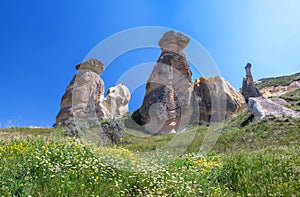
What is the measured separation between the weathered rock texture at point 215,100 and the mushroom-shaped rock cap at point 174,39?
222 inches

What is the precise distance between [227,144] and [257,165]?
33.5 feet

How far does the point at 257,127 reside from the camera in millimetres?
19906

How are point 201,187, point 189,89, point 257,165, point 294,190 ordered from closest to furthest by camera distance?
point 294,190
point 201,187
point 257,165
point 189,89

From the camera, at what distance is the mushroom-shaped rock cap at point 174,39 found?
117 feet

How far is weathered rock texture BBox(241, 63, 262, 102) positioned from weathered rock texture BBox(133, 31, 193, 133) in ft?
60.1

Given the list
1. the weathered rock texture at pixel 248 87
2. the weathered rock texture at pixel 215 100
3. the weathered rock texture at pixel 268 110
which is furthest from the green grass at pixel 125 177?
the weathered rock texture at pixel 248 87

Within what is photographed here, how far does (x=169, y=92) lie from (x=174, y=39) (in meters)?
8.30

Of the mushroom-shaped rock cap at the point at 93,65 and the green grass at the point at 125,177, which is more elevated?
the mushroom-shaped rock cap at the point at 93,65

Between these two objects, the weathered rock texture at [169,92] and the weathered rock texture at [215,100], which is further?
the weathered rock texture at [215,100]

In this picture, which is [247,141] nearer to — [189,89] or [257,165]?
[257,165]

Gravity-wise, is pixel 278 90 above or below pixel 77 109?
above

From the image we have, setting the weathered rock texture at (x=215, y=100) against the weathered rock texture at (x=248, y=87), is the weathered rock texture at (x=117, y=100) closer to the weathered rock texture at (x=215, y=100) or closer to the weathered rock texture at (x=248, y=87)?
the weathered rock texture at (x=215, y=100)

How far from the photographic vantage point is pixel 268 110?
23312 mm

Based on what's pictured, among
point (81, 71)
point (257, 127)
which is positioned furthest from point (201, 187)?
point (81, 71)
